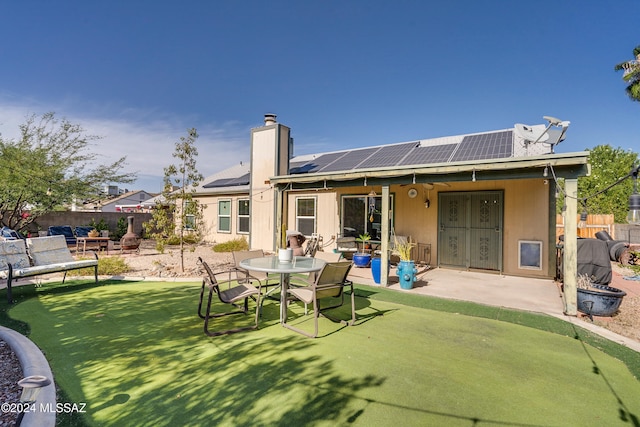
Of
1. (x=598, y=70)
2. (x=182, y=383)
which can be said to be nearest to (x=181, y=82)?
(x=182, y=383)

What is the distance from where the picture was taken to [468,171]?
6207 millimetres

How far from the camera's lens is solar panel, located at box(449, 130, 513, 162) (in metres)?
7.97

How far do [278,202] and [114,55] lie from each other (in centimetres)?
725

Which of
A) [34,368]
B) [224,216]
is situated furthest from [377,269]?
[224,216]

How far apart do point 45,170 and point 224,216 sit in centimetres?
738

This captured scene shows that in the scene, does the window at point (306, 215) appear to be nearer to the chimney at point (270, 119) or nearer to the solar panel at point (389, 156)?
the solar panel at point (389, 156)

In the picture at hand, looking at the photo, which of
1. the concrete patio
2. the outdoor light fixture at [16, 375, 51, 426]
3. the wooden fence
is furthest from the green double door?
the wooden fence

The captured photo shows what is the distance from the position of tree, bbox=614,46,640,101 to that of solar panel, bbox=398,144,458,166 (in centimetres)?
1973

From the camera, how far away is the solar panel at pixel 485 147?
26.1ft

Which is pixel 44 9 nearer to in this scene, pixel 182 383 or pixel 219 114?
pixel 219 114

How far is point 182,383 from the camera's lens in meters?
2.81

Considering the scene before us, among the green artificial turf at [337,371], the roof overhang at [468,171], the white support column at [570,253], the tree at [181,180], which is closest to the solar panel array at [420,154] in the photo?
the roof overhang at [468,171]

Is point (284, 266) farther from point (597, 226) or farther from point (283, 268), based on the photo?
point (597, 226)

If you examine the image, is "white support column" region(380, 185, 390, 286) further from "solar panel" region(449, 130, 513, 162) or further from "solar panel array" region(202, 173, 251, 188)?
"solar panel array" region(202, 173, 251, 188)
